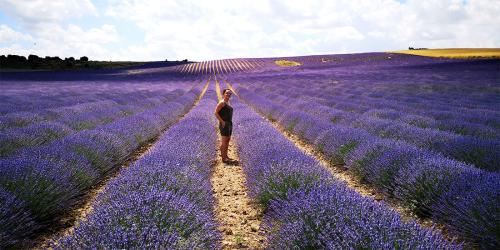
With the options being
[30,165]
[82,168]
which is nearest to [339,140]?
[82,168]

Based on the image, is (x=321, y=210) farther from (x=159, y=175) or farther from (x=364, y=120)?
(x=364, y=120)

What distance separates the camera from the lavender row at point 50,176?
9.86 feet

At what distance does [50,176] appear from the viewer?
144 inches

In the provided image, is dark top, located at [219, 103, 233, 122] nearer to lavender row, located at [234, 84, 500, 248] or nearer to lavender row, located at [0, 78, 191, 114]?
lavender row, located at [234, 84, 500, 248]

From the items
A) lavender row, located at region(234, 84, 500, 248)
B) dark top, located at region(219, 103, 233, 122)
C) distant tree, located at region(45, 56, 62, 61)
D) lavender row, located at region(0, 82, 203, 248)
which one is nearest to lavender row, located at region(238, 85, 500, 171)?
lavender row, located at region(234, 84, 500, 248)

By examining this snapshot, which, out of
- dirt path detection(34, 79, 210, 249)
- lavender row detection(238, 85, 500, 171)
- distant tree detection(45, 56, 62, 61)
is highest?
distant tree detection(45, 56, 62, 61)

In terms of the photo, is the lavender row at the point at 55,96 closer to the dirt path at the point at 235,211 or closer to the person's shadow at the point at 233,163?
the person's shadow at the point at 233,163

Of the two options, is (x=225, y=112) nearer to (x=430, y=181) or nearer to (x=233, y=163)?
(x=233, y=163)

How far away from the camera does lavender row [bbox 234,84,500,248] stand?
9.29 feet

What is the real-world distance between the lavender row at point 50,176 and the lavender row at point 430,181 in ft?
11.5

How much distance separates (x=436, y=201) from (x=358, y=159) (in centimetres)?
154

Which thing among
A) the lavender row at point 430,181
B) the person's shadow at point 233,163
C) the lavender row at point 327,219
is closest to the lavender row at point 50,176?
the person's shadow at point 233,163

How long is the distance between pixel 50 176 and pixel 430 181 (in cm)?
387

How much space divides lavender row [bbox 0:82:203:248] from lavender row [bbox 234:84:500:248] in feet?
11.5
